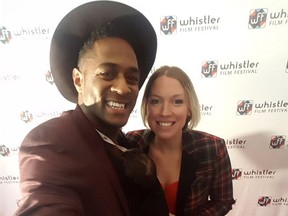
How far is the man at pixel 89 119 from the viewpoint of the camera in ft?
1.86

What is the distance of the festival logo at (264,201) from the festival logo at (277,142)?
319mm

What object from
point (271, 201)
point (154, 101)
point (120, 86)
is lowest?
point (271, 201)

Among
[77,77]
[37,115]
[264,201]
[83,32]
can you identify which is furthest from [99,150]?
[264,201]

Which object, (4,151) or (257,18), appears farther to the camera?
(4,151)

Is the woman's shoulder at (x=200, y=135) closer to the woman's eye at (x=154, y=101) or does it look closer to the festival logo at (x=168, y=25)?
the woman's eye at (x=154, y=101)

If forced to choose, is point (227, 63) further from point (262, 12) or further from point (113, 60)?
point (113, 60)

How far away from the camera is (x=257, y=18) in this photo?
1.08 metres

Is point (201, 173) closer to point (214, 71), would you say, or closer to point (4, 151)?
point (214, 71)

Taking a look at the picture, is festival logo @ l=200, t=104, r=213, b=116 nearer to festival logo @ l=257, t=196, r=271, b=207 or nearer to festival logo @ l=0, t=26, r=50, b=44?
festival logo @ l=257, t=196, r=271, b=207

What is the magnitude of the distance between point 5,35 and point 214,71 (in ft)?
3.18

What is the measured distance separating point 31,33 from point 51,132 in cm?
71

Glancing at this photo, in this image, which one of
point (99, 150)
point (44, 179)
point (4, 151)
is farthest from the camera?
point (4, 151)

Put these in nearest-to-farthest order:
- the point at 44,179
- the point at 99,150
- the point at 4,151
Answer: the point at 44,179 < the point at 99,150 < the point at 4,151

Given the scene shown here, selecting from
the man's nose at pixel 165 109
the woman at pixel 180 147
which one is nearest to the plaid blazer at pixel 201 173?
the woman at pixel 180 147
